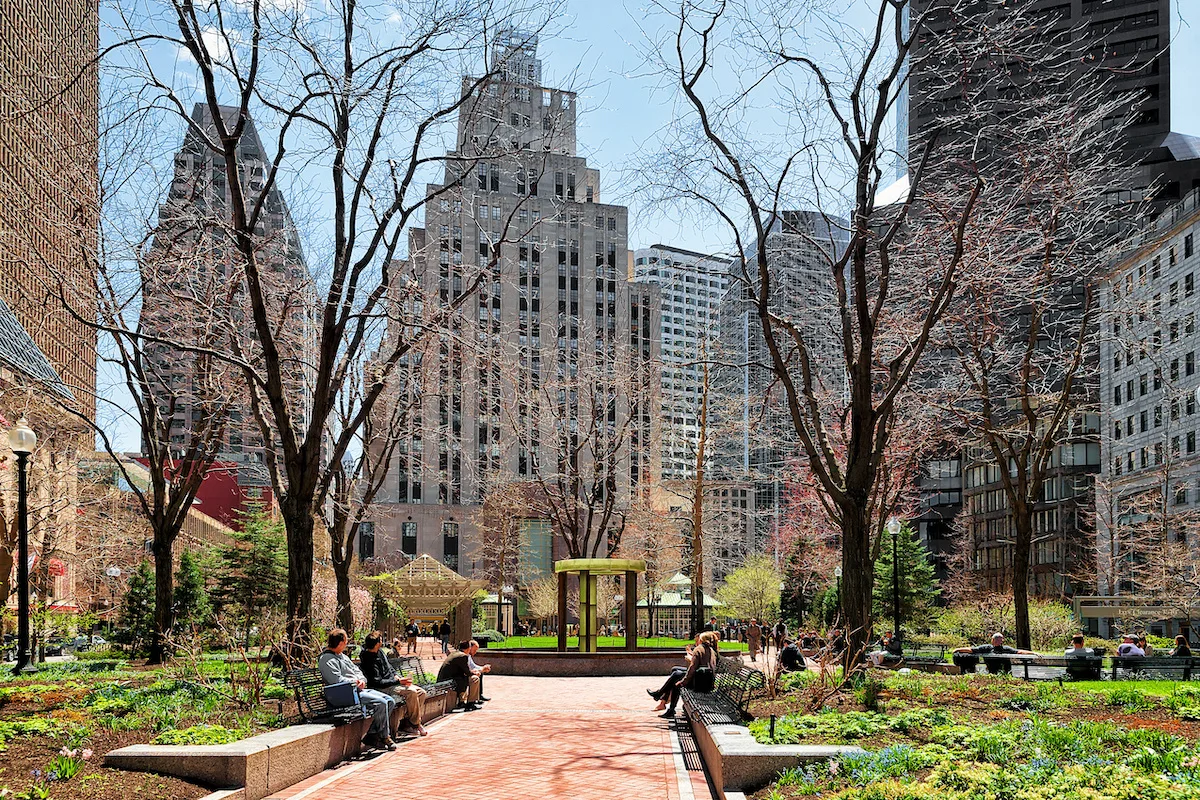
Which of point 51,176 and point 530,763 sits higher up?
point 51,176

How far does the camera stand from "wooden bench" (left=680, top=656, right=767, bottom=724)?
13172 millimetres

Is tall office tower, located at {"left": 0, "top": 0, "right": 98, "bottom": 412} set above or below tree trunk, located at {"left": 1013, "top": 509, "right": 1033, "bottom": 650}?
above

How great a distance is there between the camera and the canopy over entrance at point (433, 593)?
1764 inches

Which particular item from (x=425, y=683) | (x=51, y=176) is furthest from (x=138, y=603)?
(x=425, y=683)

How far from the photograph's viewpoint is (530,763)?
12547 mm

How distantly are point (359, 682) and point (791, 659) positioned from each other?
440 inches

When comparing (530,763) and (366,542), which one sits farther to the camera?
(366,542)

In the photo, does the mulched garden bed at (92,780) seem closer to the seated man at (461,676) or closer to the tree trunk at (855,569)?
the seated man at (461,676)

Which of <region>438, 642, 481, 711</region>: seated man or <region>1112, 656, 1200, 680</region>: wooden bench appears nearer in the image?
<region>438, 642, 481, 711</region>: seated man

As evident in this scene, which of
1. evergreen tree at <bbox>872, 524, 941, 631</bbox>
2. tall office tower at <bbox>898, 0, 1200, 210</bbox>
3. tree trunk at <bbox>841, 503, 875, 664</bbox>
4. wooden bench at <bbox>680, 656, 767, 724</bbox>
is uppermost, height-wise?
tall office tower at <bbox>898, 0, 1200, 210</bbox>

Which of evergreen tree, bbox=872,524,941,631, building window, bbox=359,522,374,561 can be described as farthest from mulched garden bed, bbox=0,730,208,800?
building window, bbox=359,522,374,561

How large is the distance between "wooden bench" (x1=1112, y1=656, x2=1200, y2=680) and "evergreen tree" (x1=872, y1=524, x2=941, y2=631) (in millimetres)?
25364

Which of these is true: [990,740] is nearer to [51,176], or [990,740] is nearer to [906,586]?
[51,176]

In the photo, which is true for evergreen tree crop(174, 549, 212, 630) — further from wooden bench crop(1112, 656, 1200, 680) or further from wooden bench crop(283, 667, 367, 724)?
wooden bench crop(1112, 656, 1200, 680)
